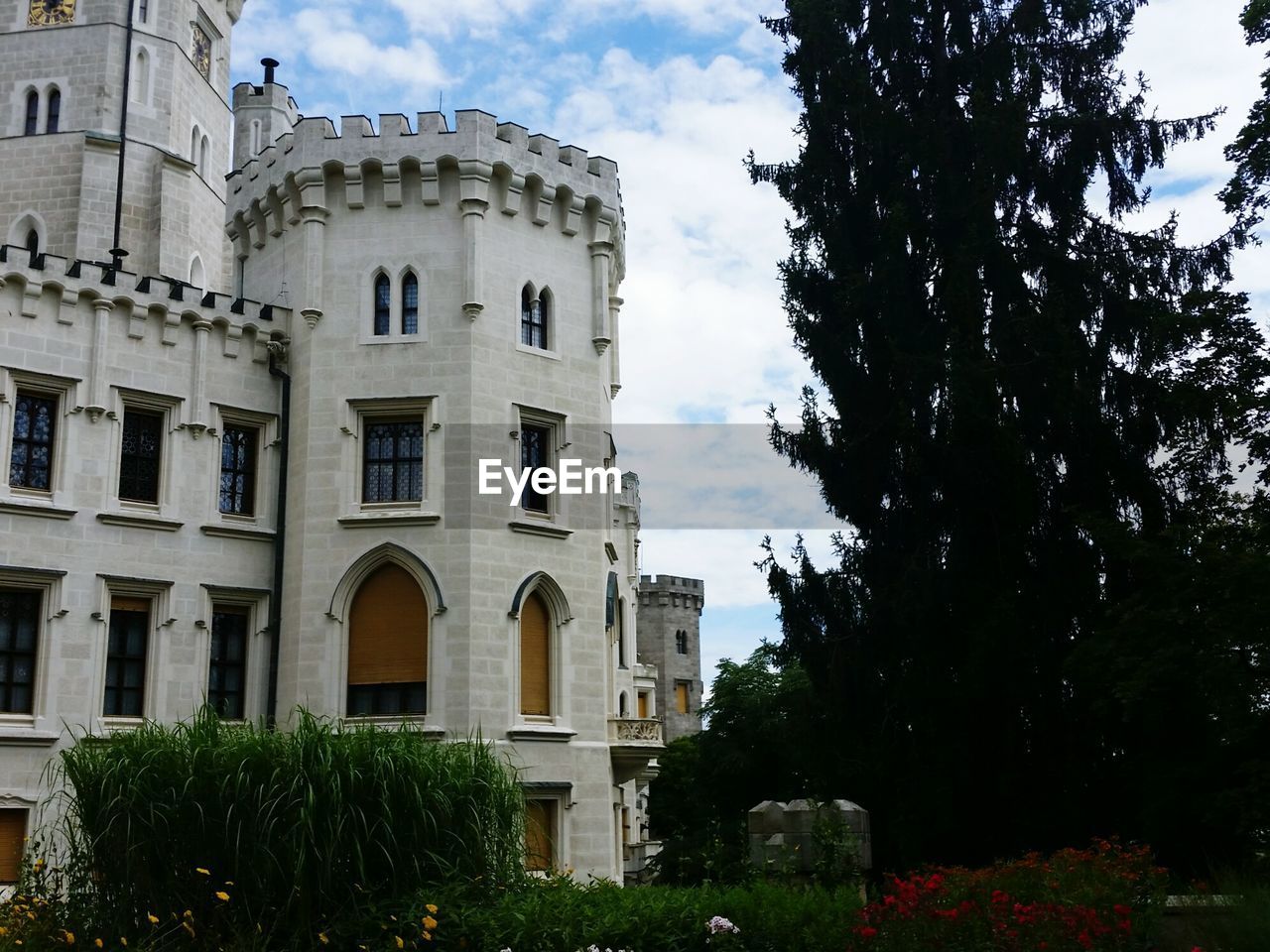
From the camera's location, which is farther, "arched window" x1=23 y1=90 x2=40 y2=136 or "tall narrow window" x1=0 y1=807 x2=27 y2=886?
"arched window" x1=23 y1=90 x2=40 y2=136

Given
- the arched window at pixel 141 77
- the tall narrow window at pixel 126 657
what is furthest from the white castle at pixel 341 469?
the arched window at pixel 141 77

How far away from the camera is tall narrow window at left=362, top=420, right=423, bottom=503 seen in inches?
872

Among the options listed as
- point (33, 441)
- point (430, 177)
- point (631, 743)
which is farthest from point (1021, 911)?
point (33, 441)

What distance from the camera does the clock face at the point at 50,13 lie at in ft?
103

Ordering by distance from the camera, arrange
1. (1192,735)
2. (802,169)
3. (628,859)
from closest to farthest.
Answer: (1192,735)
(802,169)
(628,859)

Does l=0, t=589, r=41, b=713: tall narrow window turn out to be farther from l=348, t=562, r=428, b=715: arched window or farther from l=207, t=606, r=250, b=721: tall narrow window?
l=348, t=562, r=428, b=715: arched window

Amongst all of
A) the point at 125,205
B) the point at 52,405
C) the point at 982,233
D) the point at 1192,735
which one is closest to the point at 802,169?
the point at 982,233

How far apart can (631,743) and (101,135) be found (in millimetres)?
19638

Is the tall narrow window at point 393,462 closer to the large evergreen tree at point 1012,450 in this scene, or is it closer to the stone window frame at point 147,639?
the stone window frame at point 147,639

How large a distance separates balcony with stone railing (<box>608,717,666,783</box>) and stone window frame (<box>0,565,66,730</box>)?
29.6 ft

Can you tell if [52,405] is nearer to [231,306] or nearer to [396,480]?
[231,306]

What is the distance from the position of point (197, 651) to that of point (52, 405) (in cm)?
465

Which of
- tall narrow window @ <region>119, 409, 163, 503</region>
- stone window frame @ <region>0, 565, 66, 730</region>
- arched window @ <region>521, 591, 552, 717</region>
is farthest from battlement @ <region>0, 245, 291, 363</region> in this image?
arched window @ <region>521, 591, 552, 717</region>

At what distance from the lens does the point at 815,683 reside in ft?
73.5
